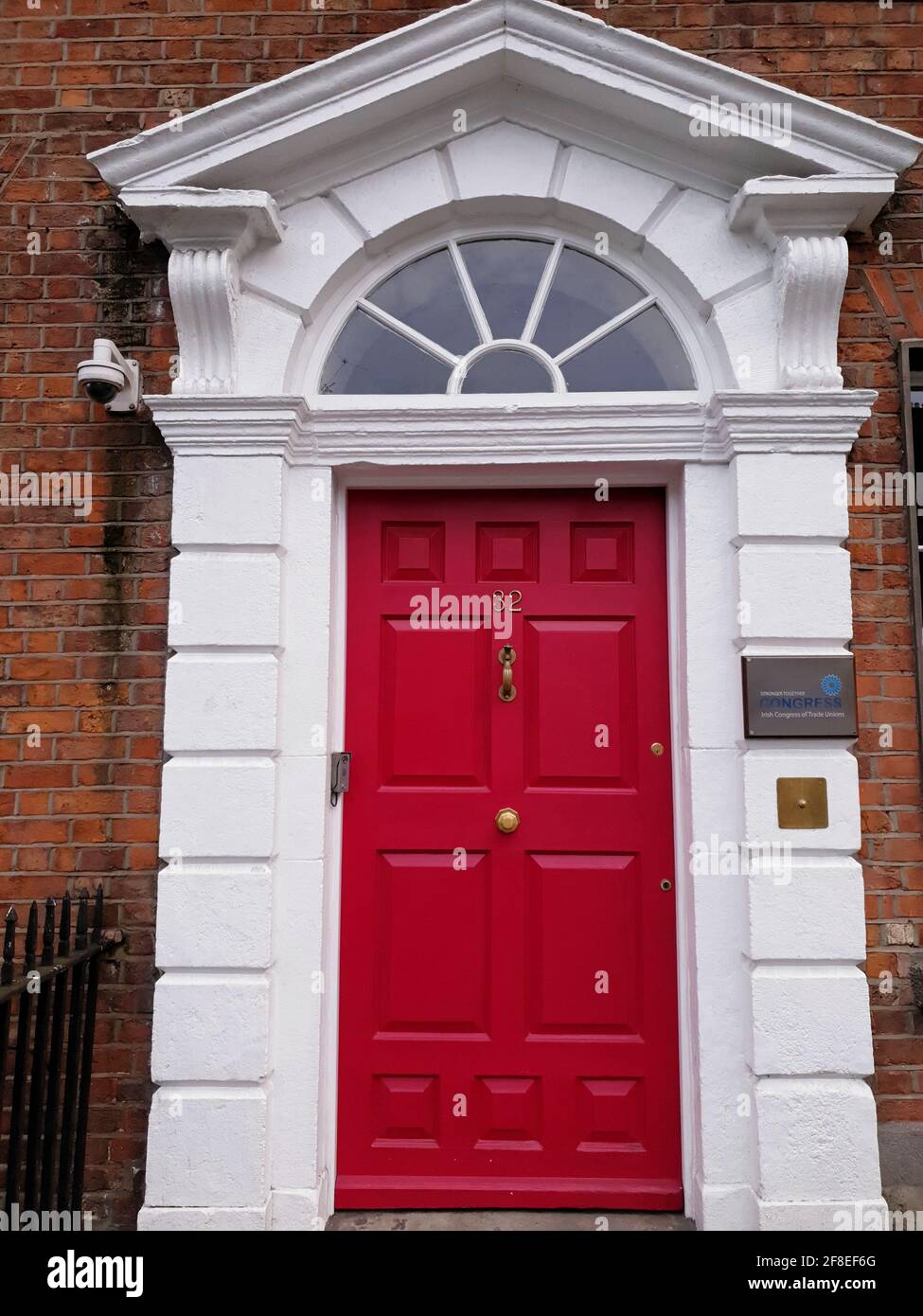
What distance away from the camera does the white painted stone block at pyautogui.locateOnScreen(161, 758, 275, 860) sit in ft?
10.4

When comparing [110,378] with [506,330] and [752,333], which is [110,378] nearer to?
[506,330]

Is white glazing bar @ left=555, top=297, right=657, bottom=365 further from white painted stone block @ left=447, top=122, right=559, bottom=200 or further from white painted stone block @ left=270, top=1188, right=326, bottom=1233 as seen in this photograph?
white painted stone block @ left=270, top=1188, right=326, bottom=1233

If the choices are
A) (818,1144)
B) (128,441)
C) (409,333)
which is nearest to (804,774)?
(818,1144)

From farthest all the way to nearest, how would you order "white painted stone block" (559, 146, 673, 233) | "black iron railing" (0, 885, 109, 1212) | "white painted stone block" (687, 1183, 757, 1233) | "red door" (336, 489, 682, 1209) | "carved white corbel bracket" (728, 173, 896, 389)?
"white painted stone block" (559, 146, 673, 233)
"red door" (336, 489, 682, 1209)
"carved white corbel bracket" (728, 173, 896, 389)
"white painted stone block" (687, 1183, 757, 1233)
"black iron railing" (0, 885, 109, 1212)

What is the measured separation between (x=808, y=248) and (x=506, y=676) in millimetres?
1829

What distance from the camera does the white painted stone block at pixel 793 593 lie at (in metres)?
3.21

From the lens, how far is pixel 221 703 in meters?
3.22

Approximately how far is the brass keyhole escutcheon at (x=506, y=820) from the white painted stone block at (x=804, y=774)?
0.80m

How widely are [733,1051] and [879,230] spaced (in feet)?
9.92

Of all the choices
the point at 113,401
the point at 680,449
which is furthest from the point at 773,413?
the point at 113,401

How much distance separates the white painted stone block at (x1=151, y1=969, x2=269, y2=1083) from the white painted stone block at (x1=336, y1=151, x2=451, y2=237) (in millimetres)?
2745

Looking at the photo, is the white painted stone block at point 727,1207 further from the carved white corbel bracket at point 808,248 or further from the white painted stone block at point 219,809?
the carved white corbel bracket at point 808,248

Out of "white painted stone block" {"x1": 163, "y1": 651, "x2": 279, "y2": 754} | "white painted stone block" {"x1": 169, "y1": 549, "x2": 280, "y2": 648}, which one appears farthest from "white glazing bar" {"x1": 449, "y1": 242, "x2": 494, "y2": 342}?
"white painted stone block" {"x1": 163, "y1": 651, "x2": 279, "y2": 754}
